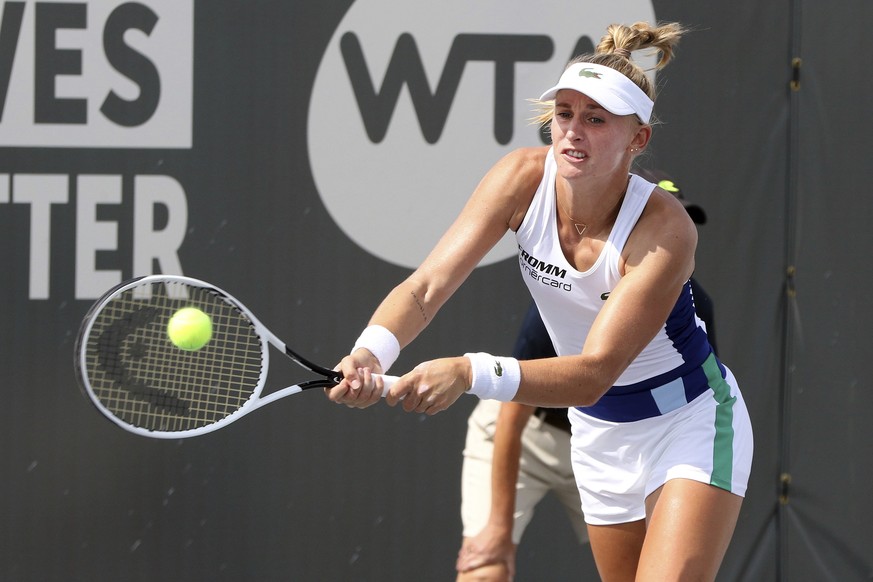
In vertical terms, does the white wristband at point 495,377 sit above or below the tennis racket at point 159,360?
above

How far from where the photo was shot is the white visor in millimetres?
2326

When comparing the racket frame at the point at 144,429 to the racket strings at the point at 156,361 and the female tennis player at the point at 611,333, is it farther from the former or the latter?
the racket strings at the point at 156,361

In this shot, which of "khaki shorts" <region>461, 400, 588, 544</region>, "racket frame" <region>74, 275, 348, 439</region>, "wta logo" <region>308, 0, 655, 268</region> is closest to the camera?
"racket frame" <region>74, 275, 348, 439</region>

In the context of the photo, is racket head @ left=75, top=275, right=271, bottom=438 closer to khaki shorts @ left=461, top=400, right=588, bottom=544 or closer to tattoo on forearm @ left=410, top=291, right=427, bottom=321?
tattoo on forearm @ left=410, top=291, right=427, bottom=321

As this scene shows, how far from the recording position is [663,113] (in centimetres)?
383

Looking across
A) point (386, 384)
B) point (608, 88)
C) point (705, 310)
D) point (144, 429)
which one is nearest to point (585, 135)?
point (608, 88)

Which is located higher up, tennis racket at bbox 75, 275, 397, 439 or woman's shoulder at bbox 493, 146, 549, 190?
woman's shoulder at bbox 493, 146, 549, 190

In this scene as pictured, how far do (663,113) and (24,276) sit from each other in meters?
2.20

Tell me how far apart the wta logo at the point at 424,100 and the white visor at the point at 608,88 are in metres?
1.39

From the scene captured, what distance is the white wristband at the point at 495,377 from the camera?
2.15 metres

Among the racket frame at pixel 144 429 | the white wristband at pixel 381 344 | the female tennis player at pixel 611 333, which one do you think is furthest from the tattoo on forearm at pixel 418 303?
the racket frame at pixel 144 429

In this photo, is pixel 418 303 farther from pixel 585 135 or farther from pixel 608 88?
pixel 608 88

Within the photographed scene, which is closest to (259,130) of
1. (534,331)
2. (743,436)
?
(534,331)

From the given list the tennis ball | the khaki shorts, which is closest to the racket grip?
the tennis ball
